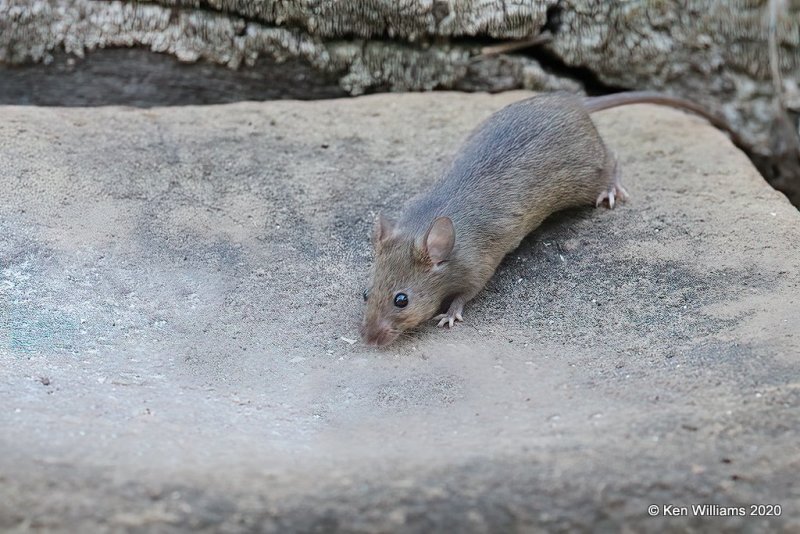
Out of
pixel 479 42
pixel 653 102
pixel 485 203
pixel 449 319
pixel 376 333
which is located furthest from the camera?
pixel 479 42

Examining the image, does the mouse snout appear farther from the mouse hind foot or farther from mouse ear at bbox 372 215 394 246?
the mouse hind foot

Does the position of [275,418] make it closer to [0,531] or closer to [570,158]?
[0,531]

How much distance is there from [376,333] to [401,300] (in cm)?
27

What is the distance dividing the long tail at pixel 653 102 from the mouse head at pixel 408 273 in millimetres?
1825

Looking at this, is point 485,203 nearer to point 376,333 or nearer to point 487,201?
point 487,201

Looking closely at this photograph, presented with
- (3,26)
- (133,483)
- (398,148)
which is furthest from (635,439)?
(3,26)

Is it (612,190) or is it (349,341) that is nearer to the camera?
(349,341)

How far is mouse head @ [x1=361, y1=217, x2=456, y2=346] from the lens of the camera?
497 cm

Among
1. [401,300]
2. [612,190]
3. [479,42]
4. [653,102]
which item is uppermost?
[479,42]

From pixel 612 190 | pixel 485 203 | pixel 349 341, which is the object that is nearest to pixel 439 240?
pixel 485 203

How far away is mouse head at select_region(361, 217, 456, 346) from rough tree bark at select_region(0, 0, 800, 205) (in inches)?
81.1

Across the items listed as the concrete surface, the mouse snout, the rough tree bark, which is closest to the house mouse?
the mouse snout

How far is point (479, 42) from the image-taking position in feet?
22.4

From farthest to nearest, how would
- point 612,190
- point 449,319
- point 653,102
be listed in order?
point 653,102 → point 612,190 → point 449,319
